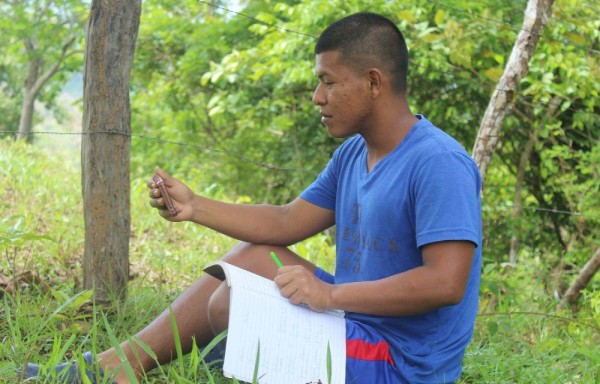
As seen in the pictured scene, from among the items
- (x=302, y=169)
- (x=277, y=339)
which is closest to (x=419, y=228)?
(x=277, y=339)

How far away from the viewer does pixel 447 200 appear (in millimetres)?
2088

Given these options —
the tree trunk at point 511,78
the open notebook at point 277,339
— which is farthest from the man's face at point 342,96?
the tree trunk at point 511,78

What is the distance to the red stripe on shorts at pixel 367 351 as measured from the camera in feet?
7.32

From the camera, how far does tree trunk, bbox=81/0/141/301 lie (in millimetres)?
3041

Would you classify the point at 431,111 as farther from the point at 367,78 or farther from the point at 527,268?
the point at 367,78

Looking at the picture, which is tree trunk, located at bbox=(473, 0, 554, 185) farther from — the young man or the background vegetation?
the young man

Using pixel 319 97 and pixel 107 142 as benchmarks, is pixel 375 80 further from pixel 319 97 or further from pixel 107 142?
pixel 107 142

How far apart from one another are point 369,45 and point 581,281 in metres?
2.80

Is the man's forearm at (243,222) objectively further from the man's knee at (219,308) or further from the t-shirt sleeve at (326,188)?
the man's knee at (219,308)

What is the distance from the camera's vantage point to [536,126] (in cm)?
590

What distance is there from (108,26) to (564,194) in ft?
13.4

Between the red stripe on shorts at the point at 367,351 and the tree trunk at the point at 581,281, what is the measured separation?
8.29 ft

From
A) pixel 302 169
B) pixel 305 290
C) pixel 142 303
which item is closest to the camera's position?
pixel 305 290

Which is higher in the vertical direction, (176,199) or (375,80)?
(375,80)
